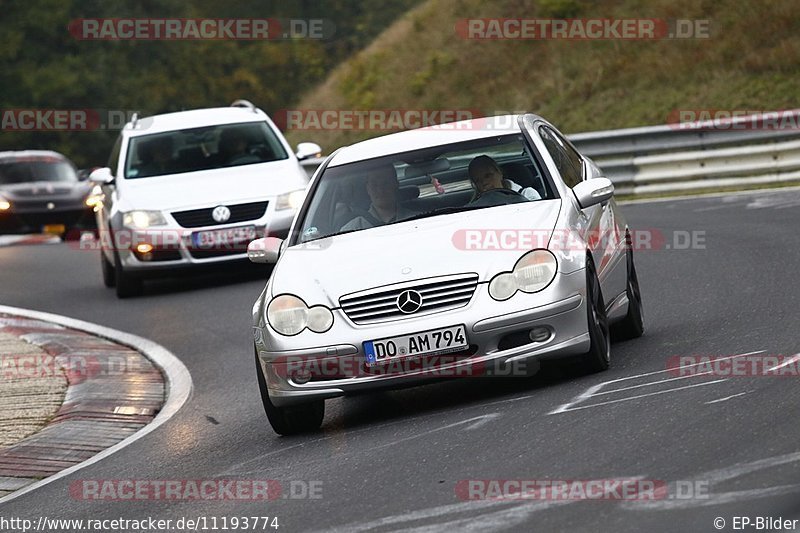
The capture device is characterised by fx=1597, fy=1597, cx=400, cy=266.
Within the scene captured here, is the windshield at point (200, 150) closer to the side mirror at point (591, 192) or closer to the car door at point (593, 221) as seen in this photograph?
the car door at point (593, 221)

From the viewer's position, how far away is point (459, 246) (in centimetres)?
832

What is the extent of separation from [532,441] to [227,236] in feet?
31.5

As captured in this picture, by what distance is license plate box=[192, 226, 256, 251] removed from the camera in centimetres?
1628

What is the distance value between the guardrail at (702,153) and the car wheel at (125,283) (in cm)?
532

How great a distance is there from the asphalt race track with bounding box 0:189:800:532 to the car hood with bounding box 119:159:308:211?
3949 millimetres

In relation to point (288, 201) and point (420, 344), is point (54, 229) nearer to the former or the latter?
point (288, 201)

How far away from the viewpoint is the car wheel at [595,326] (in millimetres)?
8305

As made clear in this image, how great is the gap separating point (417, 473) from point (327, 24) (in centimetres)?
7289

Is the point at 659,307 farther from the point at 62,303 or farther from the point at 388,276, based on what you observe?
the point at 62,303

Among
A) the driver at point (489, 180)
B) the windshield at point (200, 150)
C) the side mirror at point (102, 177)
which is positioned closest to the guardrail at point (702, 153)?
the windshield at point (200, 150)

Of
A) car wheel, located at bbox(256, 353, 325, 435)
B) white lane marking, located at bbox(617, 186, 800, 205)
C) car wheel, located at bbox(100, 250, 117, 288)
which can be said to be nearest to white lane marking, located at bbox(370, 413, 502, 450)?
car wheel, located at bbox(256, 353, 325, 435)

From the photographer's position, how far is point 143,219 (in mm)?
16562

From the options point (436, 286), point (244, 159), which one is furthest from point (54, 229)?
point (436, 286)

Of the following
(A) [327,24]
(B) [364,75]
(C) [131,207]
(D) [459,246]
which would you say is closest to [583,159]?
(D) [459,246]
